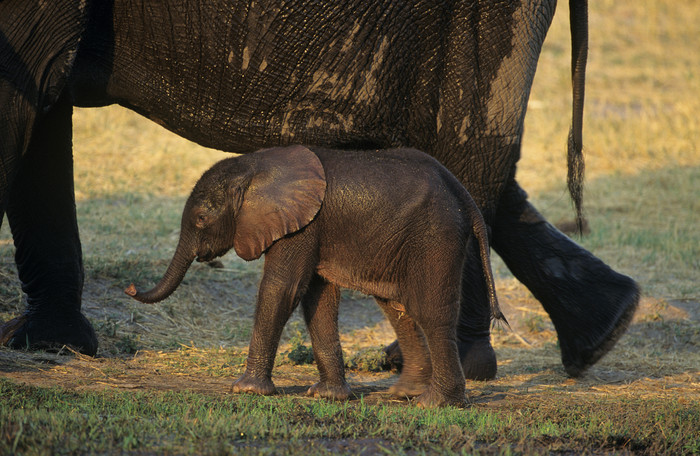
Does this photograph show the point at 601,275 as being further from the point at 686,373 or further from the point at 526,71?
the point at 526,71

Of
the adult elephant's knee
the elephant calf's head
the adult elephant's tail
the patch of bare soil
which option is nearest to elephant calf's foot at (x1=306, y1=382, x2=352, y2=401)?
the patch of bare soil

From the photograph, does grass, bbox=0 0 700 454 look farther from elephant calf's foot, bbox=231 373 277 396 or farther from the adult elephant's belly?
the adult elephant's belly

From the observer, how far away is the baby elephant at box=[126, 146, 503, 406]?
4.24m

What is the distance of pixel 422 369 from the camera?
4559 mm

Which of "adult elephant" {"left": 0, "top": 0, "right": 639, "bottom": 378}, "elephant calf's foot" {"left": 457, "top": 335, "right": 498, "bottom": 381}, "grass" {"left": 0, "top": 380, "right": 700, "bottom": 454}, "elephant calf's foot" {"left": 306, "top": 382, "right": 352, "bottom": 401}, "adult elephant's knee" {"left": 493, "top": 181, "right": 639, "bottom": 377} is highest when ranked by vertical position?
"adult elephant" {"left": 0, "top": 0, "right": 639, "bottom": 378}

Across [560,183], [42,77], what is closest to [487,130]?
[42,77]

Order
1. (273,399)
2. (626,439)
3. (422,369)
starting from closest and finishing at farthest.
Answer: (626,439) → (273,399) → (422,369)

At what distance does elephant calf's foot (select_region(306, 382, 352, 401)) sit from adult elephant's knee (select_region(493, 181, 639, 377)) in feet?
5.33

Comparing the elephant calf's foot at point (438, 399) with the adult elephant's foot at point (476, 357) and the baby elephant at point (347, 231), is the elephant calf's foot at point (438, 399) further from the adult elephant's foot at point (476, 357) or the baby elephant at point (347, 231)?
the adult elephant's foot at point (476, 357)

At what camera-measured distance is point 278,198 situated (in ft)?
14.0

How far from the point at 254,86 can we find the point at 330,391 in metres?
1.43

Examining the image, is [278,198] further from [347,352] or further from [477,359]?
[347,352]

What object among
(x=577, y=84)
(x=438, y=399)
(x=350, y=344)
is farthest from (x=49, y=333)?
(x=577, y=84)

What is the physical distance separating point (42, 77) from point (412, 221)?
170 cm
